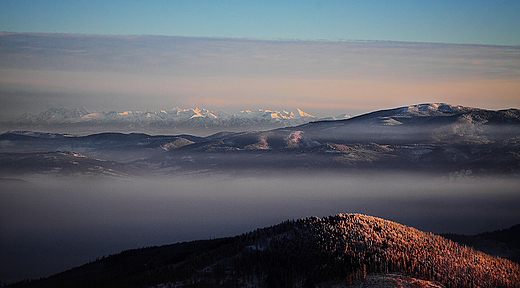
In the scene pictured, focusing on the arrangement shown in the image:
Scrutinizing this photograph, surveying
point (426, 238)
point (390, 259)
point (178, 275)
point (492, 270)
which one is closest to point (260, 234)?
point (178, 275)

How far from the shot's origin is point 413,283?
25.4 metres

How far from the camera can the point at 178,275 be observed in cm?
3209

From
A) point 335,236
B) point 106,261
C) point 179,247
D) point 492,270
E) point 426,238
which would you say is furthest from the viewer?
point 106,261

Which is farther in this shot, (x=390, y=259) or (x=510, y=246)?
(x=510, y=246)

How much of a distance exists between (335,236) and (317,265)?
20.1ft

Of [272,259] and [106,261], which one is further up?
[272,259]

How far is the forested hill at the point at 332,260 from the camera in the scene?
2777 centimetres

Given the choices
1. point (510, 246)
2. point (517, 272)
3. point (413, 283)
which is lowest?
point (510, 246)

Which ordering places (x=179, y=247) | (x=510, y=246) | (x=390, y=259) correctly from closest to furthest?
(x=390, y=259) → (x=510, y=246) → (x=179, y=247)

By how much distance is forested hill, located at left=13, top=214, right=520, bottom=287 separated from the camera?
27766 millimetres

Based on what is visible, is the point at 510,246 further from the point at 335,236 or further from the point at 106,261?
the point at 106,261

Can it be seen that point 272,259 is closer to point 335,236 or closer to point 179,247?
point 335,236

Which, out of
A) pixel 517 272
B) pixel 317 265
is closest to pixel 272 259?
pixel 317 265

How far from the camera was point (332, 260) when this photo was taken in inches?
1171
